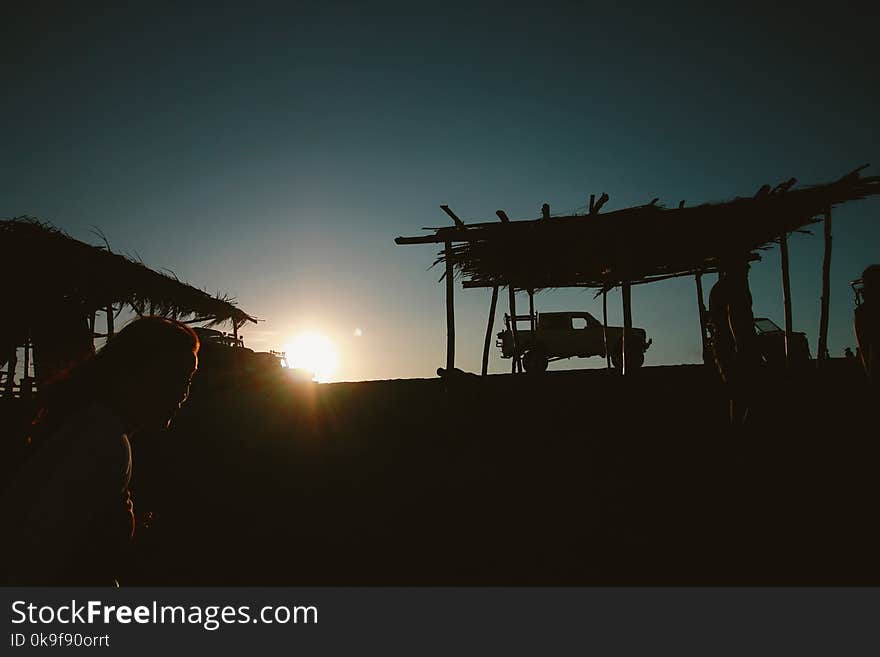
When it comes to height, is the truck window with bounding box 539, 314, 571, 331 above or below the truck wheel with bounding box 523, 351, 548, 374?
above

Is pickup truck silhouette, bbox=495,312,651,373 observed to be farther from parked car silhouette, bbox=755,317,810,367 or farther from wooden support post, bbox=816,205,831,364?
wooden support post, bbox=816,205,831,364

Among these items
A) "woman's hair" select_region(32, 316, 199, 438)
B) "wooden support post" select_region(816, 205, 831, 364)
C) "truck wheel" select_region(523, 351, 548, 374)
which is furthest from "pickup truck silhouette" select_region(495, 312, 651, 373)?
"woman's hair" select_region(32, 316, 199, 438)

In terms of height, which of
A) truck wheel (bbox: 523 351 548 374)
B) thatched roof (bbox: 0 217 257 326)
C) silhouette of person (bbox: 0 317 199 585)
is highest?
thatched roof (bbox: 0 217 257 326)

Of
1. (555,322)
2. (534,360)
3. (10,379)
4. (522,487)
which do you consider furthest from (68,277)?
(555,322)

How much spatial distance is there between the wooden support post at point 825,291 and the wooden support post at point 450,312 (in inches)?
227

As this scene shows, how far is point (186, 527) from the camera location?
604cm

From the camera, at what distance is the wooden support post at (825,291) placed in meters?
7.85

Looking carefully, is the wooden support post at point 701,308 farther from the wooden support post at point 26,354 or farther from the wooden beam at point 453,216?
the wooden support post at point 26,354

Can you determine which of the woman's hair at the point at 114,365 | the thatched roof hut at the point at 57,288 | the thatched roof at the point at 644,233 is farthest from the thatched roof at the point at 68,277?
the woman's hair at the point at 114,365

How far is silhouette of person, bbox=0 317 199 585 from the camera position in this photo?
155 centimetres

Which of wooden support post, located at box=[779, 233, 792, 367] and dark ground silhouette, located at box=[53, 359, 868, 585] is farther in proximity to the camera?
wooden support post, located at box=[779, 233, 792, 367]

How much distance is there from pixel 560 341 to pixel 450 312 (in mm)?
13063

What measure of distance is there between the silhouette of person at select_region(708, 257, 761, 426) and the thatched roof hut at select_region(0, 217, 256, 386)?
399 inches

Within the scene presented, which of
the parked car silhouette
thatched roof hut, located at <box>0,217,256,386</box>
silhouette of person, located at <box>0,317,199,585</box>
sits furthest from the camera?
the parked car silhouette
